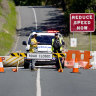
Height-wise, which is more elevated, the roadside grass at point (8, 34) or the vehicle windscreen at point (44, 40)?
the vehicle windscreen at point (44, 40)

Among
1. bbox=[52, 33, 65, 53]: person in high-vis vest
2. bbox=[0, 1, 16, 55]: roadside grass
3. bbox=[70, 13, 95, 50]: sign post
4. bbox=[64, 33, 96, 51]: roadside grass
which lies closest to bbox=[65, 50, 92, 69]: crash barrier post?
bbox=[52, 33, 65, 53]: person in high-vis vest

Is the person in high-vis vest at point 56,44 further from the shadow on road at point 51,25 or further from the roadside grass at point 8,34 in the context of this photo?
the shadow on road at point 51,25

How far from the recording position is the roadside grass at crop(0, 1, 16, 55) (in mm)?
46694

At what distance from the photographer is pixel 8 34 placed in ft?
181

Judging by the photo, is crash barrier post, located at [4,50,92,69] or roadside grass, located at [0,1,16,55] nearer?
crash barrier post, located at [4,50,92,69]

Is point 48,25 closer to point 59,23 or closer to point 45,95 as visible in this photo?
point 59,23

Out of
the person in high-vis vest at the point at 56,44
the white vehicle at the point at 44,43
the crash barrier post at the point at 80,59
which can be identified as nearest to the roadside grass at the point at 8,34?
the white vehicle at the point at 44,43

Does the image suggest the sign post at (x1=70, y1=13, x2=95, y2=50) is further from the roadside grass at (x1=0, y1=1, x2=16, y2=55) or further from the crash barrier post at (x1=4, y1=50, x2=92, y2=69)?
the crash barrier post at (x1=4, y1=50, x2=92, y2=69)

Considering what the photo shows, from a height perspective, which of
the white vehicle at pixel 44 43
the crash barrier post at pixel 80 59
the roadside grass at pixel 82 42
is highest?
the white vehicle at pixel 44 43

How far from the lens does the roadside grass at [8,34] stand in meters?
46.7

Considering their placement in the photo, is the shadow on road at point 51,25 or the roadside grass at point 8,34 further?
the shadow on road at point 51,25

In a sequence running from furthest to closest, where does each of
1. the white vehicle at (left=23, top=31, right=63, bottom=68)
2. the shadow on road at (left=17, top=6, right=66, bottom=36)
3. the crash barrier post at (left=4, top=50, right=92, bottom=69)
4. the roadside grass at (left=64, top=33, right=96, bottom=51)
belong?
the shadow on road at (left=17, top=6, right=66, bottom=36)
the roadside grass at (left=64, top=33, right=96, bottom=51)
the crash barrier post at (left=4, top=50, right=92, bottom=69)
the white vehicle at (left=23, top=31, right=63, bottom=68)

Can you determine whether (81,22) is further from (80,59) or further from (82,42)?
(82,42)

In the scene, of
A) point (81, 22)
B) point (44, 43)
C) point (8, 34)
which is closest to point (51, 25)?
point (8, 34)
